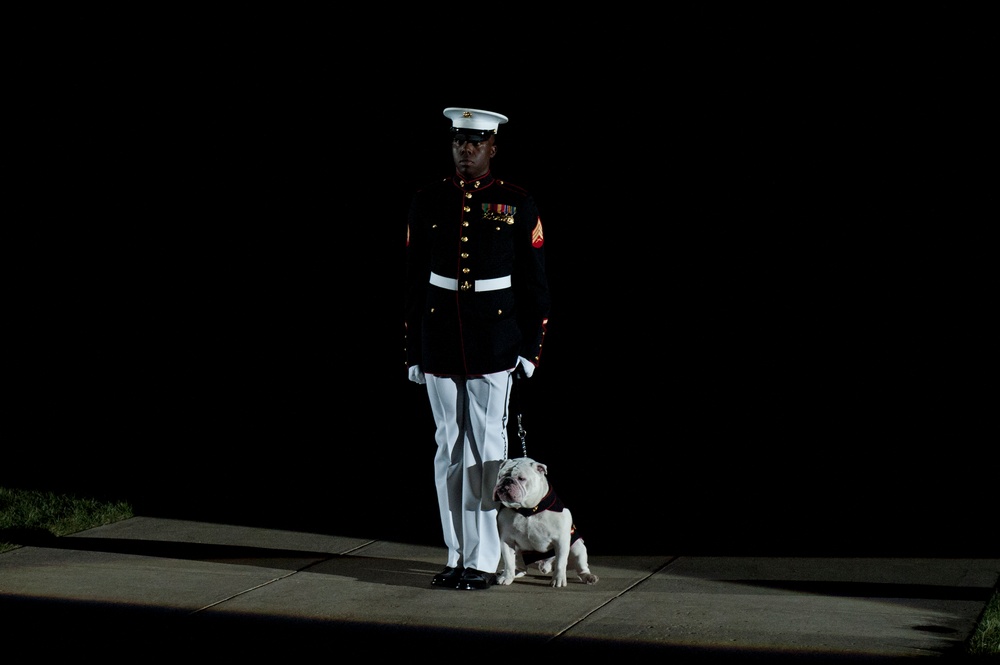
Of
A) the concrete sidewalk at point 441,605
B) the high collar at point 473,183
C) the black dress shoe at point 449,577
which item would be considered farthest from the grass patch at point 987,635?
the high collar at point 473,183

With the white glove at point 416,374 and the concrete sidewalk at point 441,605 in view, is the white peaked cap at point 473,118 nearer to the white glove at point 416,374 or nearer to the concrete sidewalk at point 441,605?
the white glove at point 416,374

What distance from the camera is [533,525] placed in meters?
6.04

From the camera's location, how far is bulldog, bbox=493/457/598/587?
19.4 ft

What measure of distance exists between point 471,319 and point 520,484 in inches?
29.1

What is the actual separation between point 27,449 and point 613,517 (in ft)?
12.2

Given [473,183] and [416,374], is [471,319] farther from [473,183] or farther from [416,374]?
[473,183]

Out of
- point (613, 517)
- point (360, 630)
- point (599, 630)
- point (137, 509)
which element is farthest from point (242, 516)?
point (599, 630)

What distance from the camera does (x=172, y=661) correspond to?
16.8 feet

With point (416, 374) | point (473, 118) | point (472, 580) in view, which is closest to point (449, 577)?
point (472, 580)

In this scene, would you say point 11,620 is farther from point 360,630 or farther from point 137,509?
point 137,509

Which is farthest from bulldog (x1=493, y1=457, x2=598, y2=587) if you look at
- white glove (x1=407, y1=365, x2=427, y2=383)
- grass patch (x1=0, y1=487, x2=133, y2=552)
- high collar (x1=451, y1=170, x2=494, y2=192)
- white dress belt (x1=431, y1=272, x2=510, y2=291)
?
grass patch (x1=0, y1=487, x2=133, y2=552)

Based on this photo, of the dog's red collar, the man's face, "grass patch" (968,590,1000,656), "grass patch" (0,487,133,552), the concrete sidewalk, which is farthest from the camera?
"grass patch" (0,487,133,552)

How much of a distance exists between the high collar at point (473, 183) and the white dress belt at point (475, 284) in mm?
383

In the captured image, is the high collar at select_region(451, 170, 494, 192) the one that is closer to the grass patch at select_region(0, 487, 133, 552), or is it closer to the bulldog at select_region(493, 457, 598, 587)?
the bulldog at select_region(493, 457, 598, 587)
